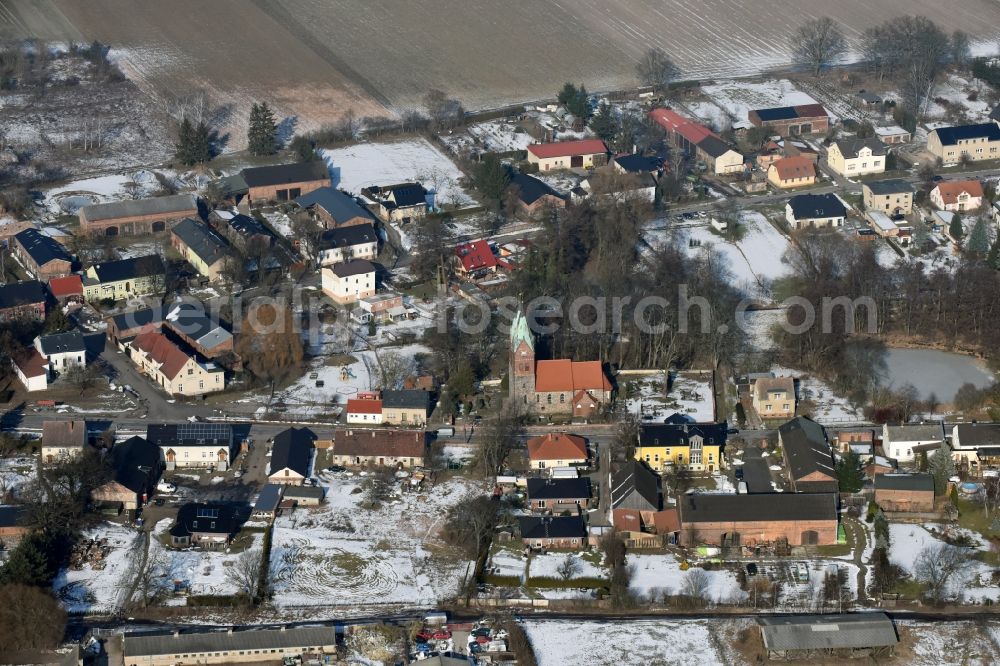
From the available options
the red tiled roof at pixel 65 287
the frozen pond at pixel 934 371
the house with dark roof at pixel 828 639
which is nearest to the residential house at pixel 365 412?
the red tiled roof at pixel 65 287

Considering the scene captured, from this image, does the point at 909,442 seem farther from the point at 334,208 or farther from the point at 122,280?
the point at 122,280

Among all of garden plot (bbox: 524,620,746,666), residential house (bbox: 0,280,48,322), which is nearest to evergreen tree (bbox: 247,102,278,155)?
residential house (bbox: 0,280,48,322)

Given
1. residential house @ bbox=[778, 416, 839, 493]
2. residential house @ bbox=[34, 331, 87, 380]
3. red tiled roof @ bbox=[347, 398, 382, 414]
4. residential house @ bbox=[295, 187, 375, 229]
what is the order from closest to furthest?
residential house @ bbox=[778, 416, 839, 493] → red tiled roof @ bbox=[347, 398, 382, 414] → residential house @ bbox=[34, 331, 87, 380] → residential house @ bbox=[295, 187, 375, 229]

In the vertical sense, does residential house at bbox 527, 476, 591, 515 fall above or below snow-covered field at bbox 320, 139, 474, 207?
below

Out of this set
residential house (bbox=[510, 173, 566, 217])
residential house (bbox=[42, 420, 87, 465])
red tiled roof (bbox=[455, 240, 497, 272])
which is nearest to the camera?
residential house (bbox=[42, 420, 87, 465])

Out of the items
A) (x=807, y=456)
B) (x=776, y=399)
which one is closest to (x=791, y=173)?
(x=776, y=399)

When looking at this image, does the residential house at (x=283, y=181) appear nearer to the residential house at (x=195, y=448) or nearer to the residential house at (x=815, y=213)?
the residential house at (x=815, y=213)

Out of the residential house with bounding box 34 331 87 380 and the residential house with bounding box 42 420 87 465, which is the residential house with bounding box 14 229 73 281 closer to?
the residential house with bounding box 34 331 87 380
